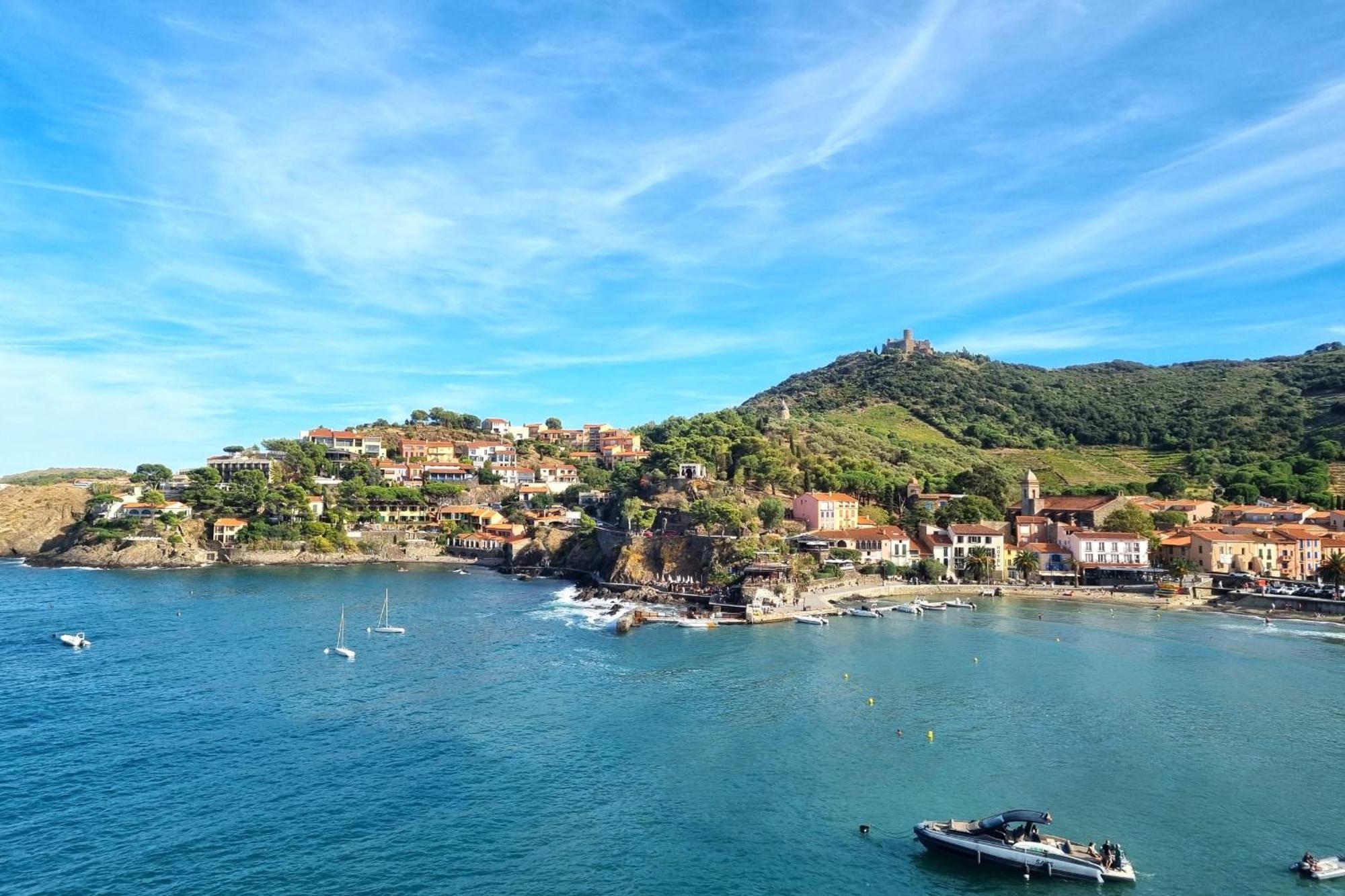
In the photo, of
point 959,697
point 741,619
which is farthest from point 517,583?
point 959,697

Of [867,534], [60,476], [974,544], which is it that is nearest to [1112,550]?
[974,544]

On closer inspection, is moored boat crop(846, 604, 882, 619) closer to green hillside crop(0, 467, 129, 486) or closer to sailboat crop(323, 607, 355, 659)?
sailboat crop(323, 607, 355, 659)

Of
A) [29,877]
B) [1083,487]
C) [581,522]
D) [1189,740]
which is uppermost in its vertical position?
[1083,487]

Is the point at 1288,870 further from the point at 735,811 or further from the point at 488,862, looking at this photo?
the point at 488,862

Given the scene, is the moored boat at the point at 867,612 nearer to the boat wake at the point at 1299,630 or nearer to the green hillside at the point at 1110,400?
the boat wake at the point at 1299,630

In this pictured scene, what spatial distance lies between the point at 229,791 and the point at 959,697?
30681mm

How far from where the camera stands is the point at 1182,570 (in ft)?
245

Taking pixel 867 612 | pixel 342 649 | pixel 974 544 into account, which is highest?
pixel 974 544

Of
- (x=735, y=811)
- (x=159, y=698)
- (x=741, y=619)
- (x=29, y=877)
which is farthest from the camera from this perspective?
(x=741, y=619)

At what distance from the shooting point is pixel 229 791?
27719mm

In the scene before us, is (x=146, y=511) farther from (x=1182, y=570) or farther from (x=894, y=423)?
(x=1182, y=570)

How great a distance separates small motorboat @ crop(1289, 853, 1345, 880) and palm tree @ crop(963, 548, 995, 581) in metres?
56.1

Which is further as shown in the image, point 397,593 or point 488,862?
point 397,593

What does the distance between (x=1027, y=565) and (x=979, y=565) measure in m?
4.98
